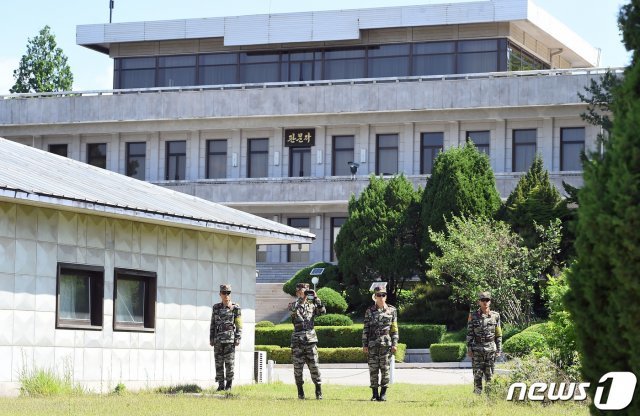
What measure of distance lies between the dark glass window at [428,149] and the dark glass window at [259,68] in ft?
34.5

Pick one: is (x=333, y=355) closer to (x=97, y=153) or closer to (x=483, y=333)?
(x=483, y=333)

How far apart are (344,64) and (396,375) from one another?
34.9 meters

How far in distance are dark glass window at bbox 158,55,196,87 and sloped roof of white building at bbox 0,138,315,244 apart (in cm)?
3957

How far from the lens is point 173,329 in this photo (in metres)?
24.7

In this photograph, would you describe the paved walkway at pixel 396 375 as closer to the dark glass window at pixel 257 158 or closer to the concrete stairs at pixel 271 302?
the concrete stairs at pixel 271 302

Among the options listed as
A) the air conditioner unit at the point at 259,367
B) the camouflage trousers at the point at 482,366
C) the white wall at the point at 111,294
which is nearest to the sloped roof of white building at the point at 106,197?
the white wall at the point at 111,294

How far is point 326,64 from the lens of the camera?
215 feet

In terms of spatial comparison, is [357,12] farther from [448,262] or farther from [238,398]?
[238,398]

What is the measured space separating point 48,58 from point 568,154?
103ft

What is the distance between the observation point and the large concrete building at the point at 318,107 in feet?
186

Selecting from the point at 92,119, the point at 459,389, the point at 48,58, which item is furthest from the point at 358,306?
the point at 48,58

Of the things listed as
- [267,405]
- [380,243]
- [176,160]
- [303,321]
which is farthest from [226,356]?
[176,160]

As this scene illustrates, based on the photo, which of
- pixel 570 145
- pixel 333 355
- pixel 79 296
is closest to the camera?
pixel 79 296

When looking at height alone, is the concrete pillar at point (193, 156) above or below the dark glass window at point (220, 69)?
below
